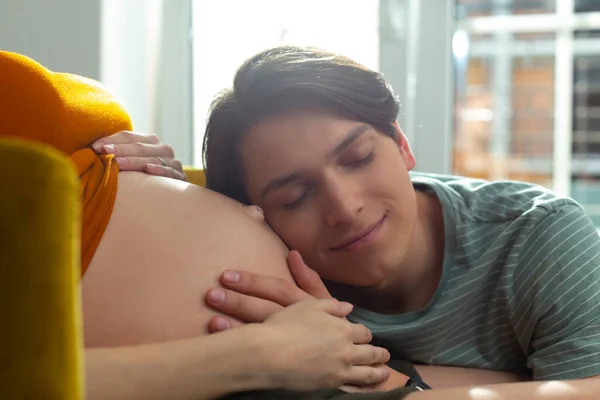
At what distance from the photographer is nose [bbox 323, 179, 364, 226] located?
3.53ft

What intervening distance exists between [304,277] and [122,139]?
0.41m

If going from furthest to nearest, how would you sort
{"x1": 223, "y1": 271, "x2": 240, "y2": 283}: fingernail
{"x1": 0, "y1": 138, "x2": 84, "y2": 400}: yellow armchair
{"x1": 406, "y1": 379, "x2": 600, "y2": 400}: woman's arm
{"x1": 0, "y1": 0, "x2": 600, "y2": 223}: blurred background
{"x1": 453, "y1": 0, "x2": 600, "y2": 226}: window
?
1. {"x1": 453, "y1": 0, "x2": 600, "y2": 226}: window
2. {"x1": 0, "y1": 0, "x2": 600, "y2": 223}: blurred background
3. {"x1": 223, "y1": 271, "x2": 240, "y2": 283}: fingernail
4. {"x1": 406, "y1": 379, "x2": 600, "y2": 400}: woman's arm
5. {"x1": 0, "y1": 138, "x2": 84, "y2": 400}: yellow armchair

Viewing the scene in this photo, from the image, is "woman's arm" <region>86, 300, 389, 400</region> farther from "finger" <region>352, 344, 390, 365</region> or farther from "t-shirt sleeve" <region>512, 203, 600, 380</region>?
"t-shirt sleeve" <region>512, 203, 600, 380</region>

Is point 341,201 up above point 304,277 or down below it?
above

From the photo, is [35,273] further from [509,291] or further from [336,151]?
[509,291]

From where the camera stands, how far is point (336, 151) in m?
1.10

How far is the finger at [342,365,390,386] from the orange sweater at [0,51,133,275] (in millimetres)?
412

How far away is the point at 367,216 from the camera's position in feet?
3.65

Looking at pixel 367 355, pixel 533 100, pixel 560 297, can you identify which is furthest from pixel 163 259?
pixel 533 100

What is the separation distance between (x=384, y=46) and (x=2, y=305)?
1762mm

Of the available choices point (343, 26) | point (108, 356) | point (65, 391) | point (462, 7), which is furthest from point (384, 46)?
point (65, 391)

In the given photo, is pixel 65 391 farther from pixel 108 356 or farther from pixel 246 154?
pixel 246 154

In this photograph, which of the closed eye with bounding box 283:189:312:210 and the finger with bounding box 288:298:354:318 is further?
the closed eye with bounding box 283:189:312:210

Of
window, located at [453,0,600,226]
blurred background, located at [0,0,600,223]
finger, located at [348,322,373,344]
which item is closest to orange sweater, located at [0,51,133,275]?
finger, located at [348,322,373,344]
